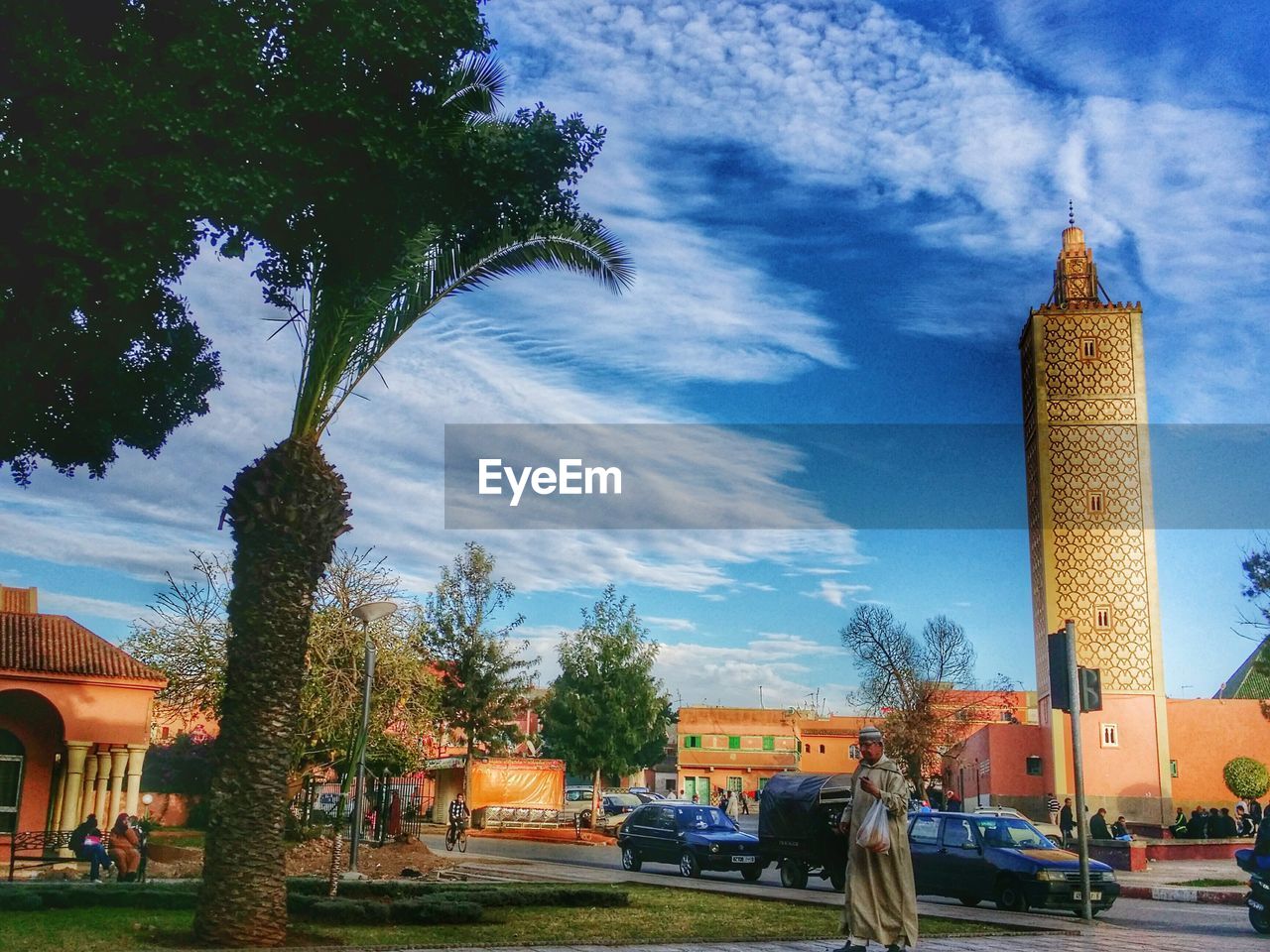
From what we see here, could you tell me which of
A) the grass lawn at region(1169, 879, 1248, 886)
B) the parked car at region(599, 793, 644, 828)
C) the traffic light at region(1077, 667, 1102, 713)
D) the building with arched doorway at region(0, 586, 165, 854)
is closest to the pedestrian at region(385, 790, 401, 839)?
the building with arched doorway at region(0, 586, 165, 854)

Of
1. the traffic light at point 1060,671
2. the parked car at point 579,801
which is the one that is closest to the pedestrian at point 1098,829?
the parked car at point 579,801

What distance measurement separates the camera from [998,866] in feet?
58.9

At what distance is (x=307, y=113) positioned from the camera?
12.1 metres

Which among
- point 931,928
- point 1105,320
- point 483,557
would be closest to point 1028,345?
point 1105,320

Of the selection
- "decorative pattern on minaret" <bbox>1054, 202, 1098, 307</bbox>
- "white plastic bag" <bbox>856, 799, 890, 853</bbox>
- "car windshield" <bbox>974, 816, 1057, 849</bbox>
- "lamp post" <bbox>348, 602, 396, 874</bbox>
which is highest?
"decorative pattern on minaret" <bbox>1054, 202, 1098, 307</bbox>

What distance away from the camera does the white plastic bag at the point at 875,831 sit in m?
9.22

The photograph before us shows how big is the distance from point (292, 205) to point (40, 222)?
2.30 meters

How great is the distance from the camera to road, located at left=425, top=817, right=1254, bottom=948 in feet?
48.3

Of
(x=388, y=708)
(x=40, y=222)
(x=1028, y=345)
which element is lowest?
(x=388, y=708)

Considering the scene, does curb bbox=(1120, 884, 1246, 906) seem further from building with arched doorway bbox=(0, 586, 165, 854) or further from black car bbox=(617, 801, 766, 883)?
building with arched doorway bbox=(0, 586, 165, 854)

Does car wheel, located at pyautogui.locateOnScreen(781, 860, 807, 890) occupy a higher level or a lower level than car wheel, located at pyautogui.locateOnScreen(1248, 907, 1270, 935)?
lower

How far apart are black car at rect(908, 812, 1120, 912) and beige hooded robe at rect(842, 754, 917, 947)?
7.74m

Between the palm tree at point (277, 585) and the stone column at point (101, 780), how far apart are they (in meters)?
19.7

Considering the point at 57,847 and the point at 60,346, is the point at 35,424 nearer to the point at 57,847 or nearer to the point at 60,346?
the point at 60,346
